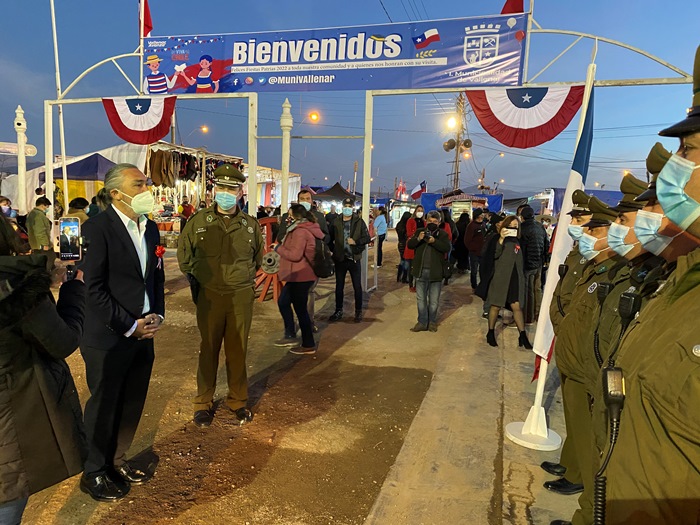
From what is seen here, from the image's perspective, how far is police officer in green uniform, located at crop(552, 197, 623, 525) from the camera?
8.54 feet

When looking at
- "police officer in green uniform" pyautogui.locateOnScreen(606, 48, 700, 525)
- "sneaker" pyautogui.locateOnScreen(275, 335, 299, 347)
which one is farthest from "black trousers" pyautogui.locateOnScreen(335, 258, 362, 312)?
"police officer in green uniform" pyautogui.locateOnScreen(606, 48, 700, 525)

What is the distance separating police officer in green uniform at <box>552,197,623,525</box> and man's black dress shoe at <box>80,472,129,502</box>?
2.62 m

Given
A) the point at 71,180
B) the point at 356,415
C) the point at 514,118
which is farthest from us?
the point at 71,180

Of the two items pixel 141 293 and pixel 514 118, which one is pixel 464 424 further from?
pixel 514 118

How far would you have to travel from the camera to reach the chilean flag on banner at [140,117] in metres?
9.20

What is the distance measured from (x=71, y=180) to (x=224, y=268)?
1553 centimetres

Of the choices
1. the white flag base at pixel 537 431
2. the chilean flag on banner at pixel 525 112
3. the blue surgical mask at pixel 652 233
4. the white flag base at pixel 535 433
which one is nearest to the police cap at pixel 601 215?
the white flag base at pixel 537 431

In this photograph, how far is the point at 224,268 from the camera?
366 centimetres

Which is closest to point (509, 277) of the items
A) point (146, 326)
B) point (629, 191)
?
point (629, 191)

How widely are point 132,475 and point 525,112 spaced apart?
24.8 ft

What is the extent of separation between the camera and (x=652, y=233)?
1.67 meters

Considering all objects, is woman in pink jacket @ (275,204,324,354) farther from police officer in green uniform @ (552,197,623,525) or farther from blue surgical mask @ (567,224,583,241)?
police officer in green uniform @ (552,197,623,525)

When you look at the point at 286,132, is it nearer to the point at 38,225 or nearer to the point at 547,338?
the point at 38,225

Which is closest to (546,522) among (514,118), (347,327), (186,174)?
(347,327)
